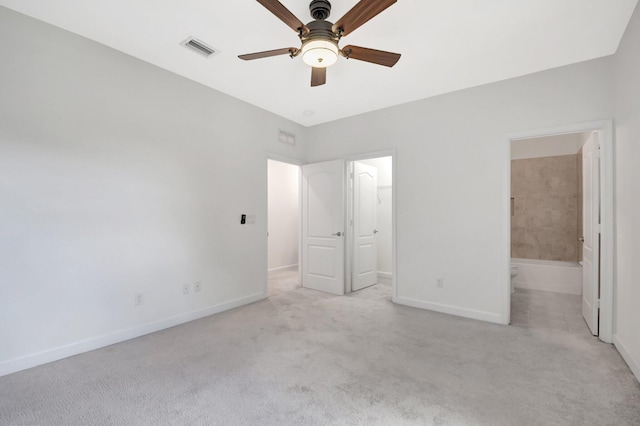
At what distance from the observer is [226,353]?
2.61 m

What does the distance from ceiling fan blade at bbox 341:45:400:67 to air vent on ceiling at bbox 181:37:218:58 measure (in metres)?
1.38

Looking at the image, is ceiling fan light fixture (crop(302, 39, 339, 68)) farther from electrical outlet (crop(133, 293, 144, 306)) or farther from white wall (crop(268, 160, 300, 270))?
white wall (crop(268, 160, 300, 270))

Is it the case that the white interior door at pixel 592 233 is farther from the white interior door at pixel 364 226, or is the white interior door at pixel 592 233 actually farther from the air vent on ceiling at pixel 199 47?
the air vent on ceiling at pixel 199 47

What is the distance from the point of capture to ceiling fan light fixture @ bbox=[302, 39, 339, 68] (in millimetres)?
2055

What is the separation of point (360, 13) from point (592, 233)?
313cm

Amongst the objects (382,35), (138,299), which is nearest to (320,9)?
(382,35)

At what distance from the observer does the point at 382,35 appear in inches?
99.6

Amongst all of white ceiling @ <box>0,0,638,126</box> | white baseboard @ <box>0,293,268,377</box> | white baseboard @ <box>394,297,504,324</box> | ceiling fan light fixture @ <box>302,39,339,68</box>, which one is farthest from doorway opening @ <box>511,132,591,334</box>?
white baseboard @ <box>0,293,268,377</box>

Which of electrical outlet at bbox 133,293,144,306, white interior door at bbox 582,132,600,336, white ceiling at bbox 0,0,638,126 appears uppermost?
white ceiling at bbox 0,0,638,126

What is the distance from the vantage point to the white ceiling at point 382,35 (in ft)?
7.25

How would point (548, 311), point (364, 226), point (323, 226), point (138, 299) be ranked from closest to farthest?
point (138, 299) < point (548, 311) < point (323, 226) < point (364, 226)

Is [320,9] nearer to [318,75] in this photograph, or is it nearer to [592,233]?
[318,75]

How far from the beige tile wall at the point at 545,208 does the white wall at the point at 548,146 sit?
0.29ft

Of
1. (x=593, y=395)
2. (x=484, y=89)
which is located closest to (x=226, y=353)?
(x=593, y=395)
